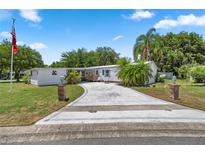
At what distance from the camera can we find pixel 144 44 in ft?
98.7

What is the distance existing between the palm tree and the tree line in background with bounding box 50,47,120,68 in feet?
51.2

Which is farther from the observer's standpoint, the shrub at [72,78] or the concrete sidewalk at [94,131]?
the shrub at [72,78]

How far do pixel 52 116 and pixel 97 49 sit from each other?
4322cm

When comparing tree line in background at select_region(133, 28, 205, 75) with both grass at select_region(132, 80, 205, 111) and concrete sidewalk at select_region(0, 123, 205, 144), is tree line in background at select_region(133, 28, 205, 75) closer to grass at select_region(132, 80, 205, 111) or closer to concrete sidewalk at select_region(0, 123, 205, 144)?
grass at select_region(132, 80, 205, 111)

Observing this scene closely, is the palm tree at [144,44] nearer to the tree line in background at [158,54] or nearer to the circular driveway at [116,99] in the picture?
the tree line in background at [158,54]

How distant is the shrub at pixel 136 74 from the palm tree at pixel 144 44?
1154cm

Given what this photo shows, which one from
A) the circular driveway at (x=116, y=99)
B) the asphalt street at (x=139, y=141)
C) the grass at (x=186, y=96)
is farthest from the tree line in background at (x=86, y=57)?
the asphalt street at (x=139, y=141)

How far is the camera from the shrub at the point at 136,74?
1845cm

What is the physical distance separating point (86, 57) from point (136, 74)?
28.1 metres

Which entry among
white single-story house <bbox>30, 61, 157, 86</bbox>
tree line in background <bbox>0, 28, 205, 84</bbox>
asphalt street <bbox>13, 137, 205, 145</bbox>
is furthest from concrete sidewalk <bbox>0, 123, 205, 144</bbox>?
tree line in background <bbox>0, 28, 205, 84</bbox>
